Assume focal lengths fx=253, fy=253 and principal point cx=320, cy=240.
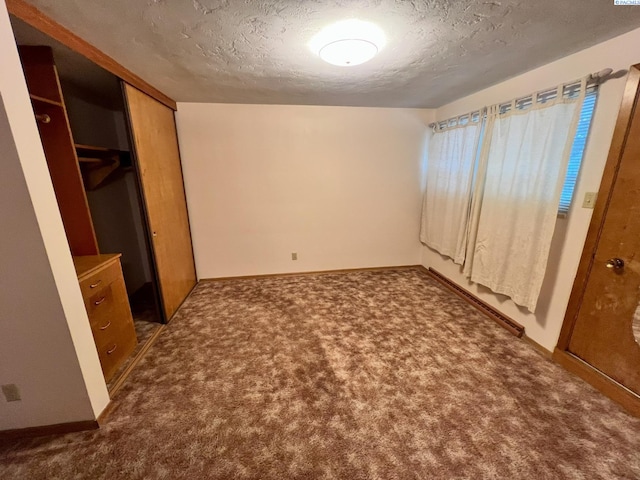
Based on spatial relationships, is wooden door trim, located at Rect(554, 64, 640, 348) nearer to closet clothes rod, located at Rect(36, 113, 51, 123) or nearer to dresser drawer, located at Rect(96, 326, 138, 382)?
dresser drawer, located at Rect(96, 326, 138, 382)

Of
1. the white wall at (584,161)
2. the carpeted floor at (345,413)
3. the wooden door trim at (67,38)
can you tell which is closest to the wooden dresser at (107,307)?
the carpeted floor at (345,413)

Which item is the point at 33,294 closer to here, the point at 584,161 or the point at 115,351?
the point at 115,351

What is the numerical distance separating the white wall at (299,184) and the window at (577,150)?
1835 millimetres

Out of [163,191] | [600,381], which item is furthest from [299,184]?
[600,381]

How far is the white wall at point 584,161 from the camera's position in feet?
5.12

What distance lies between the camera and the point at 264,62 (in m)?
1.86

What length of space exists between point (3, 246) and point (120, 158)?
1647 mm

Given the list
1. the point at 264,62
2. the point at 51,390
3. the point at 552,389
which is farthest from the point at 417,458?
the point at 264,62

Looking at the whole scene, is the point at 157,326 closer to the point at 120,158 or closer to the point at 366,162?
the point at 120,158

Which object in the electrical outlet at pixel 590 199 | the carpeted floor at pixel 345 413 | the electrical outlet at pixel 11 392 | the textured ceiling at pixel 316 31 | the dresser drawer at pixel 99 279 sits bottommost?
the carpeted floor at pixel 345 413

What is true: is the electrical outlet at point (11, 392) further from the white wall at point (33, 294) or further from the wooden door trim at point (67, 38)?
the wooden door trim at point (67, 38)

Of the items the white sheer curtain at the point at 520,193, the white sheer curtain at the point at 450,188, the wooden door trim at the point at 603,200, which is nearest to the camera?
the wooden door trim at the point at 603,200

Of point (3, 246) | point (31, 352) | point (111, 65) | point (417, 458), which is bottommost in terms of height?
point (417, 458)

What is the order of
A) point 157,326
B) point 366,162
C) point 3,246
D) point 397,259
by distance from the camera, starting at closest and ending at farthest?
point 3,246, point 157,326, point 366,162, point 397,259
